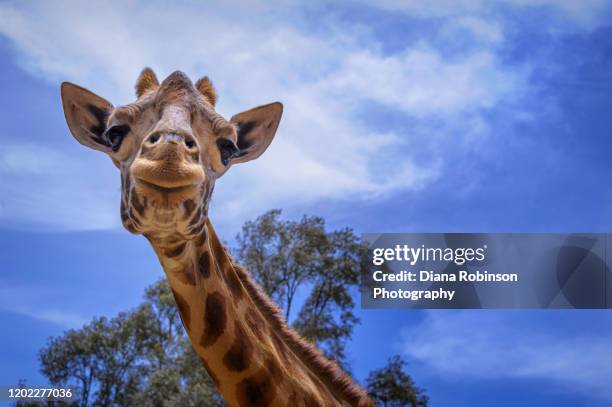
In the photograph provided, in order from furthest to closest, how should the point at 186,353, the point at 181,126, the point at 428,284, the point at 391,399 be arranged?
the point at 186,353 < the point at 391,399 < the point at 428,284 < the point at 181,126

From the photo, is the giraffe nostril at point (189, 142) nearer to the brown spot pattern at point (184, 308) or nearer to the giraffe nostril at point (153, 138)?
the giraffe nostril at point (153, 138)

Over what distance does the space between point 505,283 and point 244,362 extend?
14.1 m

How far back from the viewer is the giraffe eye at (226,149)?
5688 mm

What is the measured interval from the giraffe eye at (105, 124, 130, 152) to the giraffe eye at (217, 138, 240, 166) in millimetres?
696

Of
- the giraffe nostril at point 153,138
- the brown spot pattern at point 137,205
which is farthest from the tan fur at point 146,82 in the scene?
the brown spot pattern at point 137,205

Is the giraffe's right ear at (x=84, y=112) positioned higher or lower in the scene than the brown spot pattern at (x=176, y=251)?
higher

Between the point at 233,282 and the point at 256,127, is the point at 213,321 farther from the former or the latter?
the point at 256,127

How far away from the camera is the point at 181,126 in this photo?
520 cm

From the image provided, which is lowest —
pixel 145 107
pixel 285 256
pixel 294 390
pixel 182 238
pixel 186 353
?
pixel 294 390

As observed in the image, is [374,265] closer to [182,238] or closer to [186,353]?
[186,353]

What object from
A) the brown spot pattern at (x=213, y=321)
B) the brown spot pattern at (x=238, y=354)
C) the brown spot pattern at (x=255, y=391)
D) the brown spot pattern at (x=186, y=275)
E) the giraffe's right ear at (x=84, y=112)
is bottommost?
the brown spot pattern at (x=255, y=391)

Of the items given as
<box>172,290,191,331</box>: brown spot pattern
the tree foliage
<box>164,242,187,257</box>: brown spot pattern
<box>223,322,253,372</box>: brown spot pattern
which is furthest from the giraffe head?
the tree foliage

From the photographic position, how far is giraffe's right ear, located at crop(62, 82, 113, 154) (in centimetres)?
611

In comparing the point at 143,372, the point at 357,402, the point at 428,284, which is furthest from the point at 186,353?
the point at 357,402
